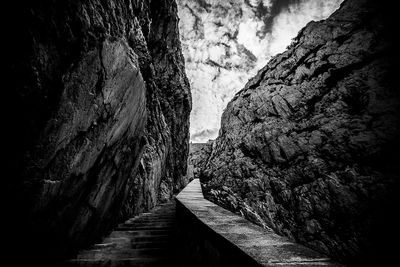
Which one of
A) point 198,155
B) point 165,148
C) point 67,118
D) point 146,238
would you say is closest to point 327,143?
point 165,148

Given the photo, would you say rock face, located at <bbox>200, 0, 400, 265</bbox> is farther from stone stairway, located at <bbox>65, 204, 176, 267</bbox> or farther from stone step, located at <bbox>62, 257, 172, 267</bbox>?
stone step, located at <bbox>62, 257, 172, 267</bbox>

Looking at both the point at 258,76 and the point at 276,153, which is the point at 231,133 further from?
the point at 258,76

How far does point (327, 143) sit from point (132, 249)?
54.2ft

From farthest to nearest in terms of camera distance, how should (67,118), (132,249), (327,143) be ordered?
1. (327,143)
2. (132,249)
3. (67,118)

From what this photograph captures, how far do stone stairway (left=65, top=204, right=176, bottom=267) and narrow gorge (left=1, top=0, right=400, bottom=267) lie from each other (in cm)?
3

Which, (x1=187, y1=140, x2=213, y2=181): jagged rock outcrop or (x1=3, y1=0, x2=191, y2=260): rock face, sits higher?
(x1=187, y1=140, x2=213, y2=181): jagged rock outcrop

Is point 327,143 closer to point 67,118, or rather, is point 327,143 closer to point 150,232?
point 150,232

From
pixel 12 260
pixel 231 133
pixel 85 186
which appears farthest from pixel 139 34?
pixel 231 133

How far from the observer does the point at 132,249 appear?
3.44 metres

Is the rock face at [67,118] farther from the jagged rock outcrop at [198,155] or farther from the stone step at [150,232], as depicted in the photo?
the jagged rock outcrop at [198,155]

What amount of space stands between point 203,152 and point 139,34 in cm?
3751

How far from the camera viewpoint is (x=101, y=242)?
3674 mm

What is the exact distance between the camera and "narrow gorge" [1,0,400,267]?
5.68ft

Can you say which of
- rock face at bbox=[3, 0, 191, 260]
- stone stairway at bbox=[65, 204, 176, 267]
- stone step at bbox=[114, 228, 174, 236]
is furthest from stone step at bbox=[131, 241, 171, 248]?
rock face at bbox=[3, 0, 191, 260]
